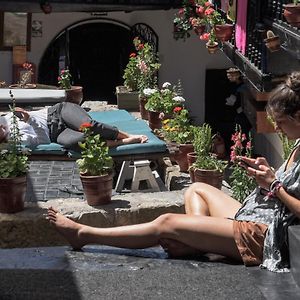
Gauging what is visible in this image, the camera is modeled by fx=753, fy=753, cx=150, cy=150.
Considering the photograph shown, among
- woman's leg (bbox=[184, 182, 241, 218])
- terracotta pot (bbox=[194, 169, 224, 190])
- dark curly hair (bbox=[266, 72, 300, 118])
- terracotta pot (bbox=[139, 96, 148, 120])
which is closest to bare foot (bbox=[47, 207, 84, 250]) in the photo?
woman's leg (bbox=[184, 182, 241, 218])

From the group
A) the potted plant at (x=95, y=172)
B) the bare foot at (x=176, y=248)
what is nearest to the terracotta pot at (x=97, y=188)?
the potted plant at (x=95, y=172)

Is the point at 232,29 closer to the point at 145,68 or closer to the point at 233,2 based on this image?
the point at 233,2

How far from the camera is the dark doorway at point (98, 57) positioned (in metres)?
16.4

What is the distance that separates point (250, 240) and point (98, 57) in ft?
44.2

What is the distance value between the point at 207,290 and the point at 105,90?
1345 centimetres

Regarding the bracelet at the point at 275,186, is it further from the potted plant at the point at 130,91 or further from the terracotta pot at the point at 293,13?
the potted plant at the point at 130,91

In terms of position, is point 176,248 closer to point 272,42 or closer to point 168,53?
point 272,42

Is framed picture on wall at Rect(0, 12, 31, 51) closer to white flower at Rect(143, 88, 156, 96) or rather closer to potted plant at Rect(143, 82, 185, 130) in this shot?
white flower at Rect(143, 88, 156, 96)

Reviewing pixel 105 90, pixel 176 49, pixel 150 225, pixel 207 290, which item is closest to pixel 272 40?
pixel 150 225

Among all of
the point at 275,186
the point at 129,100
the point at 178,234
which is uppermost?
the point at 275,186

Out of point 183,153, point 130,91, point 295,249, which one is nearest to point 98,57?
point 130,91

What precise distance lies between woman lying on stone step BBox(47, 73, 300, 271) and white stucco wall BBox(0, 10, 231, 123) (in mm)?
11322

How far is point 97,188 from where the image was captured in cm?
594

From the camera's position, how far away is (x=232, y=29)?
953 cm
